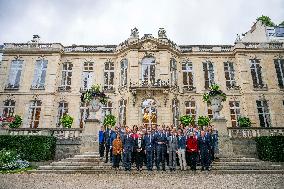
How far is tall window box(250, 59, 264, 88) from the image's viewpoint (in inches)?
1104

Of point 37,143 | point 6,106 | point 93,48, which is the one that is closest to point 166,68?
point 93,48

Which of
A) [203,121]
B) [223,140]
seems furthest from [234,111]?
[223,140]

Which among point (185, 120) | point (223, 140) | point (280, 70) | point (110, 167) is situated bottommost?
point (110, 167)

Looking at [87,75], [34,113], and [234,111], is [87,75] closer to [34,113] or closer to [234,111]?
[34,113]

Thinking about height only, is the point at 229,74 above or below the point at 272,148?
above

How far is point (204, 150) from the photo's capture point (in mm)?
12359

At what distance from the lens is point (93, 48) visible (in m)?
29.9

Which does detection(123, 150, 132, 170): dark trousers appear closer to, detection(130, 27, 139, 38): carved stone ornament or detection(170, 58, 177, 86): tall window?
detection(170, 58, 177, 86): tall window

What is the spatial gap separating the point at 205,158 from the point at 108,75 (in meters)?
18.6

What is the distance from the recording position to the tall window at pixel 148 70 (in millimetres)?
26684

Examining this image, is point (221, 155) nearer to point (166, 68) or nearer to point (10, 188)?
point (10, 188)

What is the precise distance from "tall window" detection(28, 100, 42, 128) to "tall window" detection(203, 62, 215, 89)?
56.5 ft

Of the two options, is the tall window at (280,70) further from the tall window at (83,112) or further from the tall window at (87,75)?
the tall window at (83,112)

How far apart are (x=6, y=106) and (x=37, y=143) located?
485 inches
